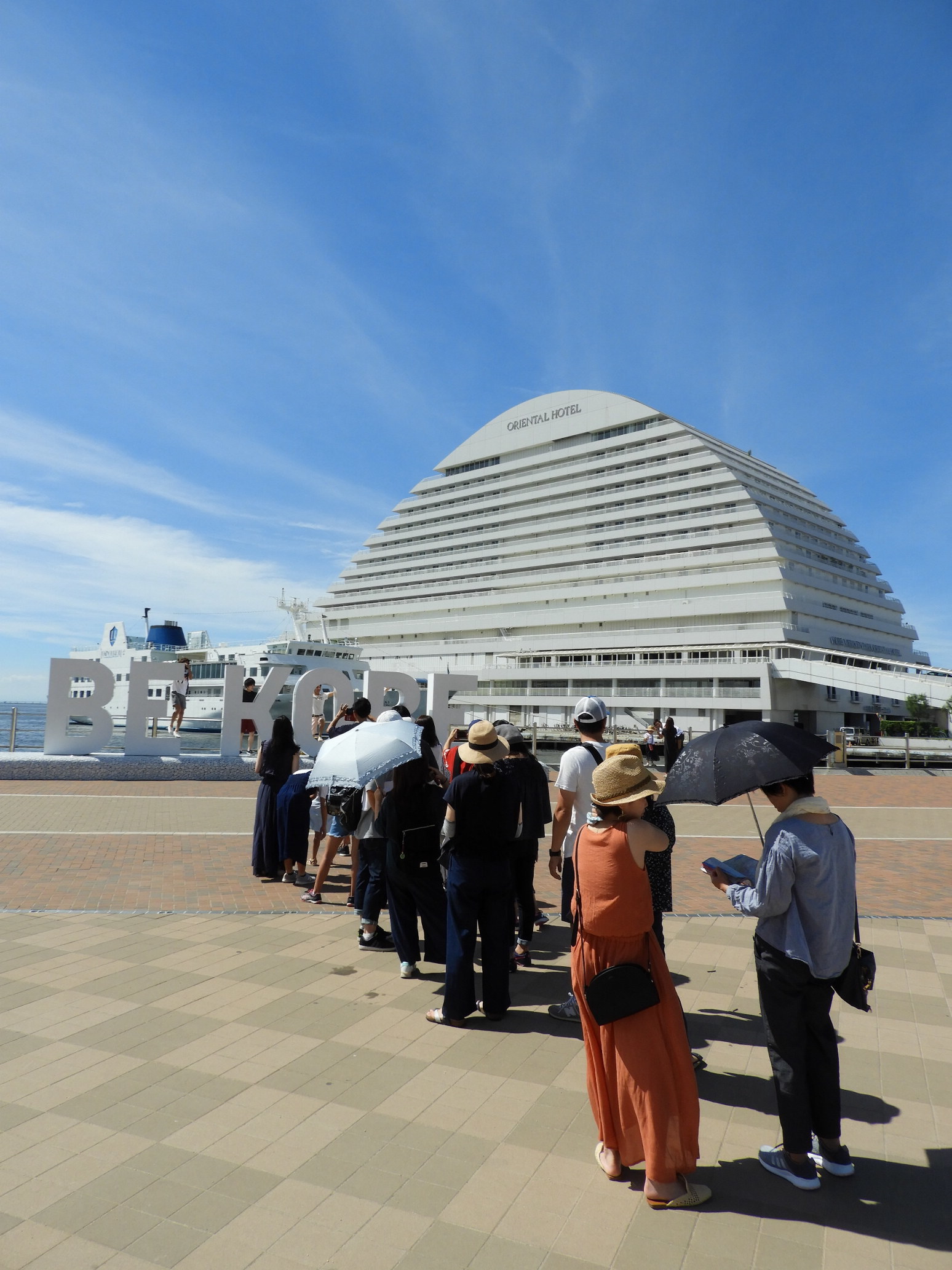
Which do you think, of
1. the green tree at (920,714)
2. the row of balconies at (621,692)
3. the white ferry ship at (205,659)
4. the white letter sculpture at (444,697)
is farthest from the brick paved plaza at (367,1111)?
the green tree at (920,714)

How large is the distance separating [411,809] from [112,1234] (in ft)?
9.11

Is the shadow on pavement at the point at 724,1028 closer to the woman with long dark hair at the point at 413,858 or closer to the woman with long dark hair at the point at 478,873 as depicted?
the woman with long dark hair at the point at 478,873

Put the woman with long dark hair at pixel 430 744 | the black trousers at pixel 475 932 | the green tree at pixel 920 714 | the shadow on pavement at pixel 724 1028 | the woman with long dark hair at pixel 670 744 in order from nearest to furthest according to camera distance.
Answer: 1. the shadow on pavement at pixel 724 1028
2. the black trousers at pixel 475 932
3. the woman with long dark hair at pixel 430 744
4. the woman with long dark hair at pixel 670 744
5. the green tree at pixel 920 714

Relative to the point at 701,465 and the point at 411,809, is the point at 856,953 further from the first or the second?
the point at 701,465

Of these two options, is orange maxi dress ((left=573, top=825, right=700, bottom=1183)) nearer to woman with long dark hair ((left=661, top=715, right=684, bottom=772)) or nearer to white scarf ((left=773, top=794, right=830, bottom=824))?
white scarf ((left=773, top=794, right=830, bottom=824))

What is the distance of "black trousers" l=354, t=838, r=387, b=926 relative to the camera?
233 inches

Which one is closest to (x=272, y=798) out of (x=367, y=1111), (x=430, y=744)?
(x=430, y=744)

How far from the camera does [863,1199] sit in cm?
302

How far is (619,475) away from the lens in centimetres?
6162

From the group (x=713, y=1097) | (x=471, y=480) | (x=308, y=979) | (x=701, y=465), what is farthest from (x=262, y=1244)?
(x=471, y=480)

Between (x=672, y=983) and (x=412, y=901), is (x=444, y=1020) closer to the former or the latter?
(x=412, y=901)

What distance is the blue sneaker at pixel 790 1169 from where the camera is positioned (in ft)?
10.1

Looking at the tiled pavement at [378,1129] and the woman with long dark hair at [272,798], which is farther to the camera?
the woman with long dark hair at [272,798]

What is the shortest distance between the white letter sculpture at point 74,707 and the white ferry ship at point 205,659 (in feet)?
70.1
